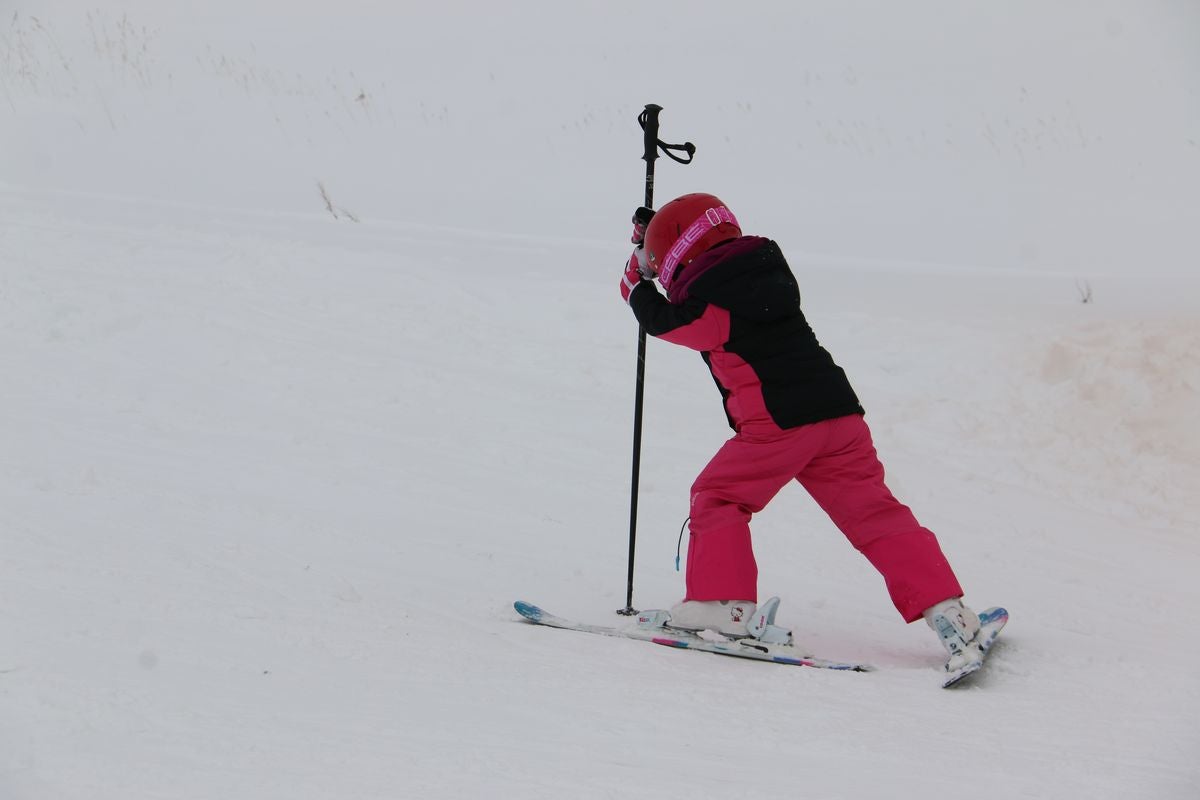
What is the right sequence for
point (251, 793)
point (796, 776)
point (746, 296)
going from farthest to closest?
point (746, 296) → point (796, 776) → point (251, 793)

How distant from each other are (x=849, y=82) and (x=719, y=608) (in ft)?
38.3

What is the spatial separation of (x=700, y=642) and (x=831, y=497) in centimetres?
69

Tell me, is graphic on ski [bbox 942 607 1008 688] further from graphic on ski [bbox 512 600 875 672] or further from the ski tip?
the ski tip

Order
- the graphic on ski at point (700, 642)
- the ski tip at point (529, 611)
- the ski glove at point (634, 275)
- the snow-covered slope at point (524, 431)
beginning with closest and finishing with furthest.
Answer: the snow-covered slope at point (524, 431) → the graphic on ski at point (700, 642) → the ski tip at point (529, 611) → the ski glove at point (634, 275)

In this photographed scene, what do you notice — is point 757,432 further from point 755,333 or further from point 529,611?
point 529,611

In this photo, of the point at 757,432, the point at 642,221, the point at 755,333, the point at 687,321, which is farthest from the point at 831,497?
the point at 642,221

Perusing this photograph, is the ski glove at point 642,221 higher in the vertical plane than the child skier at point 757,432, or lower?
higher

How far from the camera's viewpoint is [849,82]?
46.1 ft

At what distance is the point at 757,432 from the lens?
3.75 metres

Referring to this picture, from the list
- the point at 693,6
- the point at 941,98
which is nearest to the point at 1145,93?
the point at 941,98

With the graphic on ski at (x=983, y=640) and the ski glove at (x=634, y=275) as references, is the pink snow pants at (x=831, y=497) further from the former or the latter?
the ski glove at (x=634, y=275)

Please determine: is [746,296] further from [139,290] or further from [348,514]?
[139,290]

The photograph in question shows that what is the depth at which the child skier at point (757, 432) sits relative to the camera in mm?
3688

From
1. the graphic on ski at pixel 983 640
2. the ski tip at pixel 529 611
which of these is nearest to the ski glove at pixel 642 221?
the ski tip at pixel 529 611
